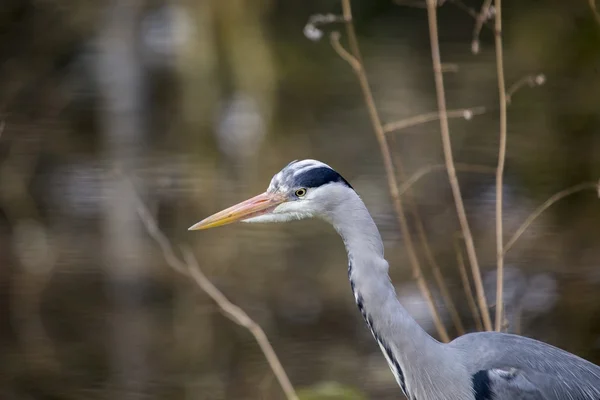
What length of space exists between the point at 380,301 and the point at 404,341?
5.2 inches

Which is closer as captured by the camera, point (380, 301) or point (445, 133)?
point (380, 301)

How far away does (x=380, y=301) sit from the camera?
2539 mm

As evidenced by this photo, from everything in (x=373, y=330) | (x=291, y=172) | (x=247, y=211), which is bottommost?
(x=373, y=330)

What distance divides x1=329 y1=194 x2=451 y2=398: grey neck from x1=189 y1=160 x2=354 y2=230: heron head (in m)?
0.03

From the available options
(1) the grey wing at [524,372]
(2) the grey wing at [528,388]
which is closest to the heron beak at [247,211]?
(1) the grey wing at [524,372]

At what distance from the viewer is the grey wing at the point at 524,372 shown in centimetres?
255

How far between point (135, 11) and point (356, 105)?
1.88 meters

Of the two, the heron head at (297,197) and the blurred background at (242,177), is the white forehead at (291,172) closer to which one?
the heron head at (297,197)

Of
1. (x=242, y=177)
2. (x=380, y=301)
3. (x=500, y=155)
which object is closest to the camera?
(x=380, y=301)

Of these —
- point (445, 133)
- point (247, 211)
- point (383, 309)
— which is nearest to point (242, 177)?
point (445, 133)

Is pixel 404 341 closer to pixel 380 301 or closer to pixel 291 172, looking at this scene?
Answer: pixel 380 301

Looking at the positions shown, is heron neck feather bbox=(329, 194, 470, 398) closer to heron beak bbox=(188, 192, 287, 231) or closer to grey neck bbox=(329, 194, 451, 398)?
grey neck bbox=(329, 194, 451, 398)

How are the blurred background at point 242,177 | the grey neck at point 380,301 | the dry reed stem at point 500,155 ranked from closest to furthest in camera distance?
the grey neck at point 380,301, the dry reed stem at point 500,155, the blurred background at point 242,177

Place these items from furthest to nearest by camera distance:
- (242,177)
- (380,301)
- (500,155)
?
1. (242,177)
2. (500,155)
3. (380,301)
